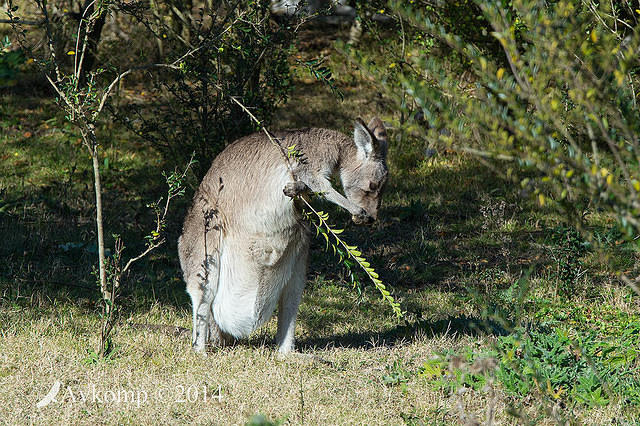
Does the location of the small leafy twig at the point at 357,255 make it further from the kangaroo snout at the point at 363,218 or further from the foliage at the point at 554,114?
the foliage at the point at 554,114

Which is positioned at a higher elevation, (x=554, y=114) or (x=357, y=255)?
(x=554, y=114)

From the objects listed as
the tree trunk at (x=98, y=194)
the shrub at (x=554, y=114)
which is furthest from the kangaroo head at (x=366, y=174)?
the shrub at (x=554, y=114)

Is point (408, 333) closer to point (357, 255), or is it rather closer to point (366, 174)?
point (366, 174)

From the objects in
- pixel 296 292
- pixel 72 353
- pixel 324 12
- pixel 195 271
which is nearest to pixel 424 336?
pixel 296 292

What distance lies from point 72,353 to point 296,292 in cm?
161

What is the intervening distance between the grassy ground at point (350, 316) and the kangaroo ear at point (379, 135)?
1434 millimetres

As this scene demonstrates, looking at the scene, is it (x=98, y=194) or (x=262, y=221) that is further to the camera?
(x=262, y=221)

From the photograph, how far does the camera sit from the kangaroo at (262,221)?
5.09m

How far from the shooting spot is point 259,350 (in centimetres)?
554

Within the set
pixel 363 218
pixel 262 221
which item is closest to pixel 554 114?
pixel 363 218

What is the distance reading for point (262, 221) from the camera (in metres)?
5.11

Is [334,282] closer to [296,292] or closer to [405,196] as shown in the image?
[296,292]

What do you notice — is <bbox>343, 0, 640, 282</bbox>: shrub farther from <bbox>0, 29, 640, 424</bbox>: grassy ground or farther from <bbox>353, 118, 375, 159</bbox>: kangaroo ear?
<bbox>353, 118, 375, 159</bbox>: kangaroo ear

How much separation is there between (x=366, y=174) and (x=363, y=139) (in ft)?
0.83
